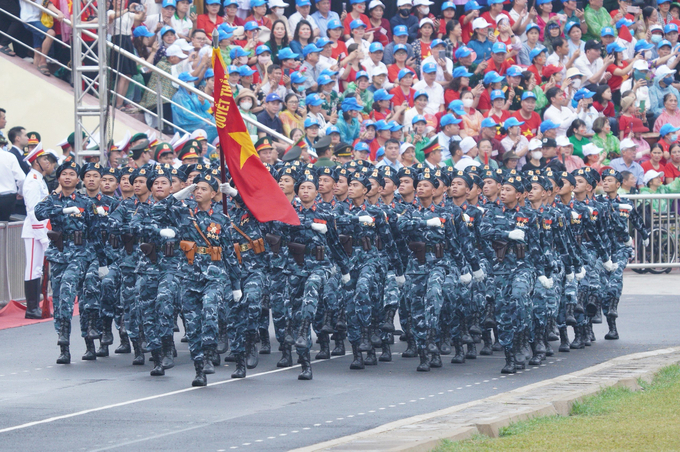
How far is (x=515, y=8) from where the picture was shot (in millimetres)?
23250

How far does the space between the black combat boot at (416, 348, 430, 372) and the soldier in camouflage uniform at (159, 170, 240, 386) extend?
1.76 metres

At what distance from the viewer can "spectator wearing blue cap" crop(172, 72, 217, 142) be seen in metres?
18.7

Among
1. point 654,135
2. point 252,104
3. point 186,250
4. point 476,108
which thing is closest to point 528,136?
point 476,108

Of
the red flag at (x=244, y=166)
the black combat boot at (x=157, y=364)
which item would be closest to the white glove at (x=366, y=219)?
the red flag at (x=244, y=166)

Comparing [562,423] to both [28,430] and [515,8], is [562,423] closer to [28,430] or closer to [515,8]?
[28,430]

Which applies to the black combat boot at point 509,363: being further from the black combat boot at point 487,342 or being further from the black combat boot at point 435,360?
the black combat boot at point 487,342

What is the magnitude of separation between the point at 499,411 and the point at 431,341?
119 inches

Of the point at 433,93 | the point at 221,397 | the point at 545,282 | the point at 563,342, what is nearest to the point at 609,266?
the point at 563,342

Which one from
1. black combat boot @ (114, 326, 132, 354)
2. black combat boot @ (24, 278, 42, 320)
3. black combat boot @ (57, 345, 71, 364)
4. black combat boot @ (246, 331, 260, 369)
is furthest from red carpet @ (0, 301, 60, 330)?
black combat boot @ (246, 331, 260, 369)

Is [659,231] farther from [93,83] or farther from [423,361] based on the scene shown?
[93,83]

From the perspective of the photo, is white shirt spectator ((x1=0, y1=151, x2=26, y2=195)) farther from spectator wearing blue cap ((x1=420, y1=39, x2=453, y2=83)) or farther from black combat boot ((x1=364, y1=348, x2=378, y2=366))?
spectator wearing blue cap ((x1=420, y1=39, x2=453, y2=83))

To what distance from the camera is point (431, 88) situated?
2048 centimetres

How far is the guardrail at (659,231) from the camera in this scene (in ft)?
62.0

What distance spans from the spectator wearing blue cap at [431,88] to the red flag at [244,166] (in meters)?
8.72
